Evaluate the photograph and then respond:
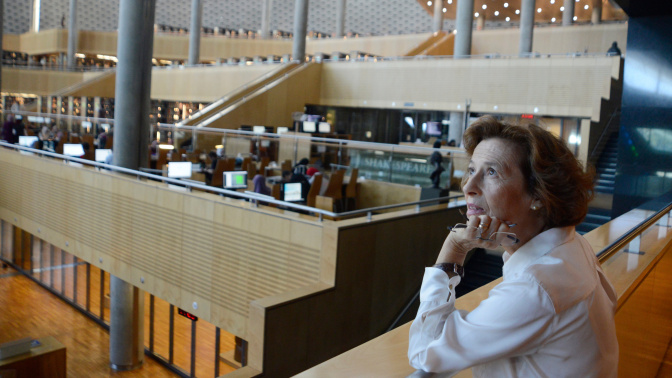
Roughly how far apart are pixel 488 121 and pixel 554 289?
1.49 feet

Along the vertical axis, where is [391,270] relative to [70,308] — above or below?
above

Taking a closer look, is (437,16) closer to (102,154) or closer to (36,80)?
(36,80)

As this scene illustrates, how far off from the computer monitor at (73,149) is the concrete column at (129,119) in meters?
3.50

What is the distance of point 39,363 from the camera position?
760cm

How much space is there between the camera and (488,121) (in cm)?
138

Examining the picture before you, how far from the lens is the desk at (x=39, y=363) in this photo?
7.30 meters

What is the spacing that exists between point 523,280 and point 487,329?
0.12 m

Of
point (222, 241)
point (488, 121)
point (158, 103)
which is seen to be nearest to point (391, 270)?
point (222, 241)

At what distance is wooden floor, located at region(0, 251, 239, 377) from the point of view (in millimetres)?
10547

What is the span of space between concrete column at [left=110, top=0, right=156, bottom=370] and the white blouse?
968cm

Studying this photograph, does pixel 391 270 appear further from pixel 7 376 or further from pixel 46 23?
pixel 46 23

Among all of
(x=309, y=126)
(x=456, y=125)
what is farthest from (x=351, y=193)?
(x=456, y=125)

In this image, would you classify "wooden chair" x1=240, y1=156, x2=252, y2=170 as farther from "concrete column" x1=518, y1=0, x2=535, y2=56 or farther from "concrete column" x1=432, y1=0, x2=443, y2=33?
"concrete column" x1=432, y1=0, x2=443, y2=33

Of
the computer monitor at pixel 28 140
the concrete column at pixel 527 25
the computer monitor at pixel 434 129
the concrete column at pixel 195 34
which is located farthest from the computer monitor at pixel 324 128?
the concrete column at pixel 195 34
